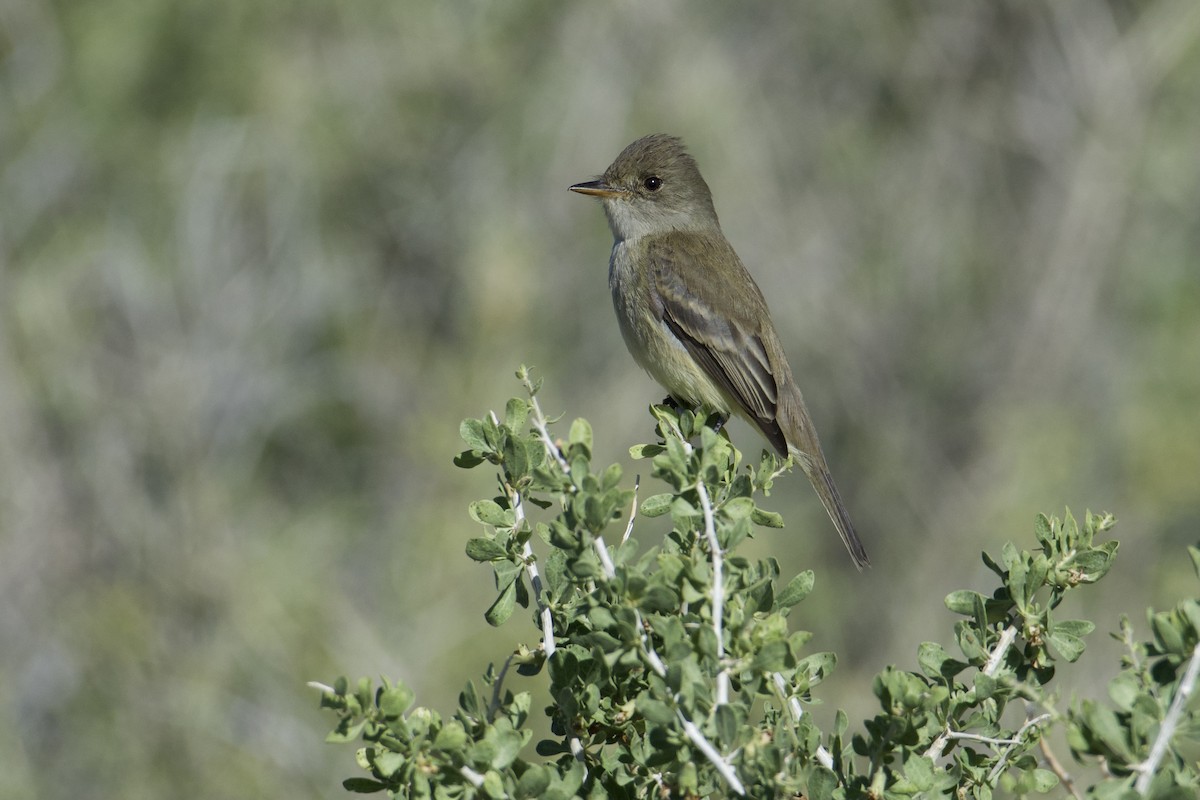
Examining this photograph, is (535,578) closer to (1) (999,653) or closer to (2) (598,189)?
(1) (999,653)

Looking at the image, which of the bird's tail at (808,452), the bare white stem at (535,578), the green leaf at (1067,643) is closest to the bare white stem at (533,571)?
the bare white stem at (535,578)

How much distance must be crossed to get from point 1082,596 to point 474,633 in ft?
15.6

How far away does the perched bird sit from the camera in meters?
5.11

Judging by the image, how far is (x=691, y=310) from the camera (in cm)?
521

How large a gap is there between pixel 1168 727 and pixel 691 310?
11.4 ft

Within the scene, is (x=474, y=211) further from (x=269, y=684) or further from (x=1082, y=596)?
(x=1082, y=596)

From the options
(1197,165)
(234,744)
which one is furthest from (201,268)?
(1197,165)

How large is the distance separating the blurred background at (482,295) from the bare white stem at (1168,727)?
223 inches

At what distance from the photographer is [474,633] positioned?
23.8ft

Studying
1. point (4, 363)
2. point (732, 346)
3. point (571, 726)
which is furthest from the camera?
point (4, 363)

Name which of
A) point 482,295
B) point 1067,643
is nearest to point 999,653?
point 1067,643

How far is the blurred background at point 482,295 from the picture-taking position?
8148 millimetres

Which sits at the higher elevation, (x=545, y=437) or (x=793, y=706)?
(x=545, y=437)

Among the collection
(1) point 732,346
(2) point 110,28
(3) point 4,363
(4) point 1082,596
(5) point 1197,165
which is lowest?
(1) point 732,346
